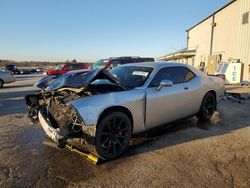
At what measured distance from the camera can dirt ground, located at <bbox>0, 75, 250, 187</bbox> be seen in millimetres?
3170

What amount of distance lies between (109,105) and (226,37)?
2081 centimetres

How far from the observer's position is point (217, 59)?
907 inches

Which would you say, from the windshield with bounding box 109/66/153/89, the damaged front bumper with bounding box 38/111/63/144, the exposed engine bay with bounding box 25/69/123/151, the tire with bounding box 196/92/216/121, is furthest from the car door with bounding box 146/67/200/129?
the damaged front bumper with bounding box 38/111/63/144

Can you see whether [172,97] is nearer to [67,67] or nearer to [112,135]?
[112,135]

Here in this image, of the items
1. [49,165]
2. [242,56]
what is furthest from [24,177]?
[242,56]

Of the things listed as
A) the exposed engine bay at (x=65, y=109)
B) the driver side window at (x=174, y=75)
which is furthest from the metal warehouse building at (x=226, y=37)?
the exposed engine bay at (x=65, y=109)

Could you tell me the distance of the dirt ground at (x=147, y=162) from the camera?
317cm

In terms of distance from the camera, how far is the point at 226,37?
21406 millimetres

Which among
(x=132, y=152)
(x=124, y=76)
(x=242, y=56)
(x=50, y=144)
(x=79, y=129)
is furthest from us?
(x=242, y=56)

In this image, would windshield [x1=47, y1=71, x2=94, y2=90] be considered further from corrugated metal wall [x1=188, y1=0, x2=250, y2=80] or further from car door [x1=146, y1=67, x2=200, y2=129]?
corrugated metal wall [x1=188, y1=0, x2=250, y2=80]

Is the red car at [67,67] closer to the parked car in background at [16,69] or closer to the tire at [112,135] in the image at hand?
the parked car in background at [16,69]

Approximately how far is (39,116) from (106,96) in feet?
4.34

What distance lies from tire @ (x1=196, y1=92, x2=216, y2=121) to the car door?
37 centimetres

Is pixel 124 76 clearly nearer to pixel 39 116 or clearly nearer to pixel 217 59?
pixel 39 116
